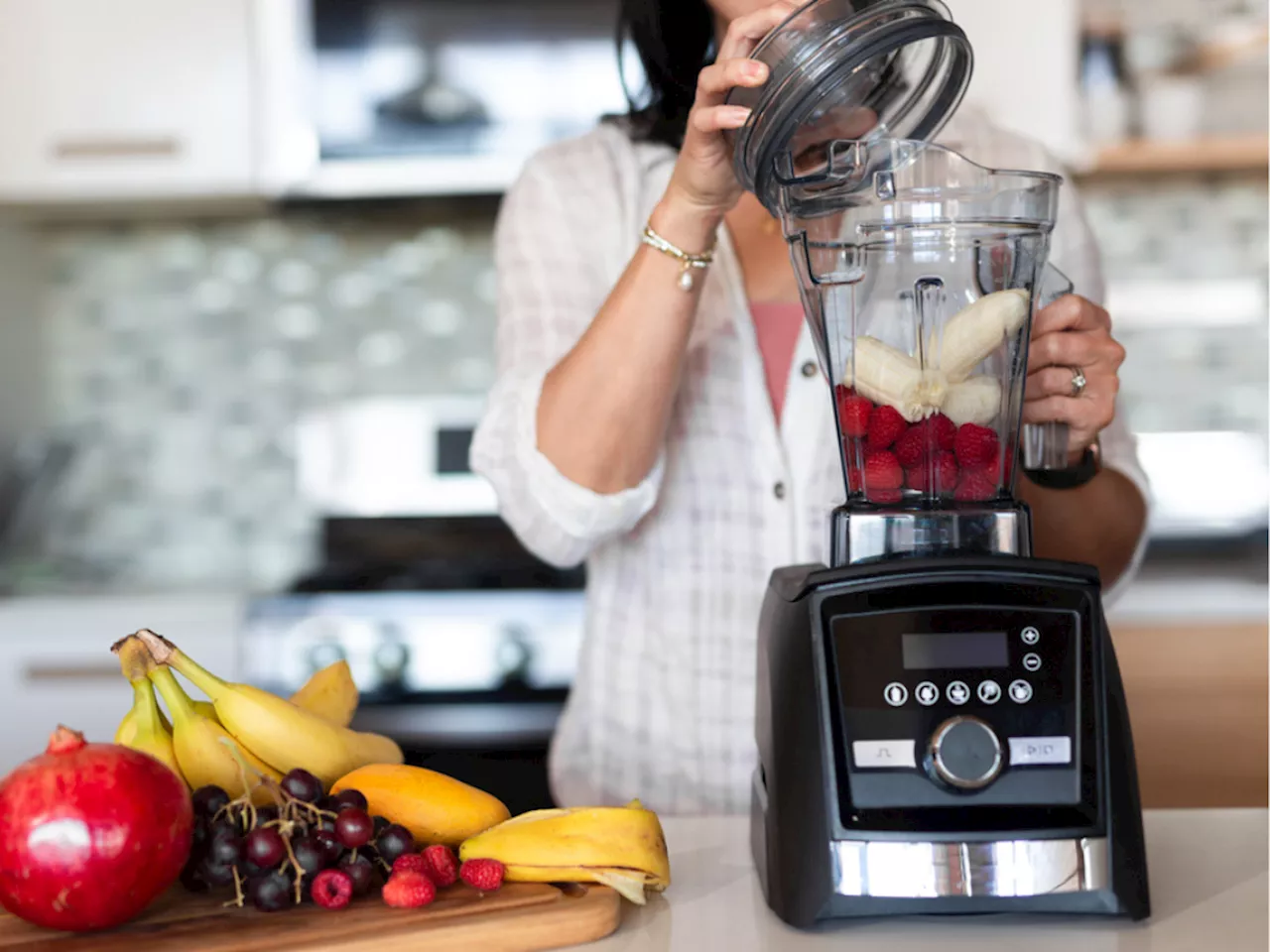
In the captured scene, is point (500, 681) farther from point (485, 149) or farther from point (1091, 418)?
point (1091, 418)

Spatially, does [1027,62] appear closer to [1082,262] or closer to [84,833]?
[1082,262]

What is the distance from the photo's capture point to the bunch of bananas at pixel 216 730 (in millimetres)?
700

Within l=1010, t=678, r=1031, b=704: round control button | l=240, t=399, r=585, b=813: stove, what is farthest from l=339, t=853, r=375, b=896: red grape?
l=240, t=399, r=585, b=813: stove

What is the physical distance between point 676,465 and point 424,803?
56cm

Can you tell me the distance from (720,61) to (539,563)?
148 centimetres

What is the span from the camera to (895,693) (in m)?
0.68

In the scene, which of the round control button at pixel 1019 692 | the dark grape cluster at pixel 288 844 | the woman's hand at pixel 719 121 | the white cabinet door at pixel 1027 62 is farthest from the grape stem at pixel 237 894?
Result: the white cabinet door at pixel 1027 62

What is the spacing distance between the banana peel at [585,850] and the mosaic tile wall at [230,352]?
1842 mm

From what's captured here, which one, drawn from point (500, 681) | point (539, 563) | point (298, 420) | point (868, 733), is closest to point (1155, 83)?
point (539, 563)

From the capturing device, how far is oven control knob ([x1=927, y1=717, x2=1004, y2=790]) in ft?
2.19

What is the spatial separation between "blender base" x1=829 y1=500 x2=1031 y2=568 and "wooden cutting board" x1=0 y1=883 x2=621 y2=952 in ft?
0.74

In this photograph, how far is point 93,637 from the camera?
199 cm

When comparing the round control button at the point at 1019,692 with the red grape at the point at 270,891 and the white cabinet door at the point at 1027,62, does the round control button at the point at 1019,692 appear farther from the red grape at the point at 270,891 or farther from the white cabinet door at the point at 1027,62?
the white cabinet door at the point at 1027,62

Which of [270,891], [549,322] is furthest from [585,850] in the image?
[549,322]
